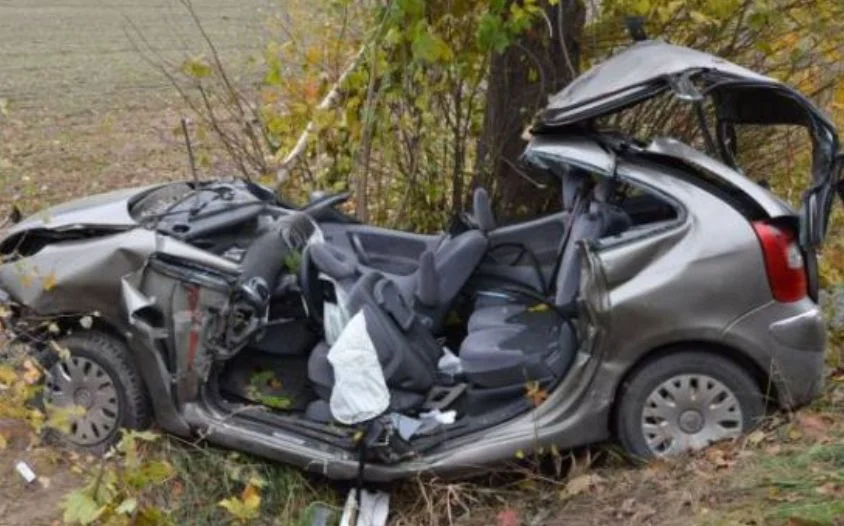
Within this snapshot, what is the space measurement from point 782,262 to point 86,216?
3256 millimetres

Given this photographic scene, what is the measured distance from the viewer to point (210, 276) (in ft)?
17.9

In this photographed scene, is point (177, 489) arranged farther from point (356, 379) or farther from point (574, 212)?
point (574, 212)

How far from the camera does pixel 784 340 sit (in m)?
4.95

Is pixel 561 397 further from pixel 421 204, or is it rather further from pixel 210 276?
pixel 421 204

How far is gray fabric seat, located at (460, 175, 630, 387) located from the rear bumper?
774mm

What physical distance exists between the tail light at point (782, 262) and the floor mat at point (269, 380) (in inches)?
90.8

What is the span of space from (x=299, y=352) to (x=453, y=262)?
90 cm

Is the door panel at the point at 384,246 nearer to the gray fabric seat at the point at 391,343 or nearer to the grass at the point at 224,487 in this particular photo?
the gray fabric seat at the point at 391,343

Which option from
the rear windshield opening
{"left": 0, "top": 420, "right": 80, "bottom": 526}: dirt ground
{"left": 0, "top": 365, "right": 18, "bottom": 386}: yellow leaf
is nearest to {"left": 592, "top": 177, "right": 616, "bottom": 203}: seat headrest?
the rear windshield opening

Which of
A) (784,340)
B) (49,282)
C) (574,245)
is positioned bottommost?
(49,282)

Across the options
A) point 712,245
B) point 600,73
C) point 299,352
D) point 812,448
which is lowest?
point 299,352

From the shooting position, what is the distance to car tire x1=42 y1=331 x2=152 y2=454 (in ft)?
18.4

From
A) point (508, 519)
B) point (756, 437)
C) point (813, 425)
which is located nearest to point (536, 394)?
point (508, 519)

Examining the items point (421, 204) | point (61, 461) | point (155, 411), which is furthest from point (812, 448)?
point (421, 204)
